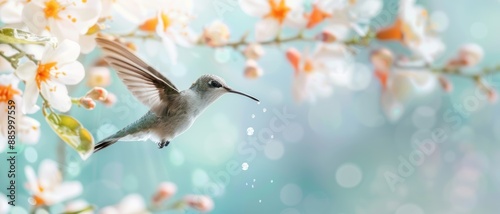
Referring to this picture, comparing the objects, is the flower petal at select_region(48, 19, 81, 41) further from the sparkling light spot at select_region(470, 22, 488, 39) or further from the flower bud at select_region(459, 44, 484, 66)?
the sparkling light spot at select_region(470, 22, 488, 39)

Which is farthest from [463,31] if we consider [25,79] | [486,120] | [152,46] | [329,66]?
[25,79]

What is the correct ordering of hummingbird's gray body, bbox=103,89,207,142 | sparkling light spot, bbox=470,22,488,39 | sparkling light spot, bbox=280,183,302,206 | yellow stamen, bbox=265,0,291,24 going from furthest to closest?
sparkling light spot, bbox=470,22,488,39
sparkling light spot, bbox=280,183,302,206
yellow stamen, bbox=265,0,291,24
hummingbird's gray body, bbox=103,89,207,142

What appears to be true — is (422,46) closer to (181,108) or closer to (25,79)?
(181,108)

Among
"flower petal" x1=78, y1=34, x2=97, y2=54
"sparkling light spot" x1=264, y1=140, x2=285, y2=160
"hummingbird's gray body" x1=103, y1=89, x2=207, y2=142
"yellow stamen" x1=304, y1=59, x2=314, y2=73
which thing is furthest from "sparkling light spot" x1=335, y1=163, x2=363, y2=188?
"flower petal" x1=78, y1=34, x2=97, y2=54

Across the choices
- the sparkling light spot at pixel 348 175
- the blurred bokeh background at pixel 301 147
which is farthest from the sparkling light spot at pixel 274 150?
the sparkling light spot at pixel 348 175

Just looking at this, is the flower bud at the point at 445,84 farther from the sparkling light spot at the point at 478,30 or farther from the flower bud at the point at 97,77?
the flower bud at the point at 97,77

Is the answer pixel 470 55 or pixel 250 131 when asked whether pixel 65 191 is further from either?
pixel 470 55
